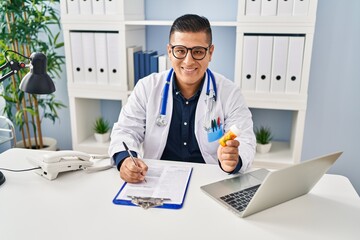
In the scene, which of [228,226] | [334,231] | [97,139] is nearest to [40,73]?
[228,226]

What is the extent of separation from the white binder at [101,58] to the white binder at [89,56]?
0.09 ft

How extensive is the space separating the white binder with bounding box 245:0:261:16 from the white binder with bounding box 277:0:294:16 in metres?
0.12

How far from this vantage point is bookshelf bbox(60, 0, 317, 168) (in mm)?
2102

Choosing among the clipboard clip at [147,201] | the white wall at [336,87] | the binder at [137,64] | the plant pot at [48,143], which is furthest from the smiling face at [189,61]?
the plant pot at [48,143]

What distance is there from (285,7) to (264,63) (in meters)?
0.35

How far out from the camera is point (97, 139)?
2.71 meters

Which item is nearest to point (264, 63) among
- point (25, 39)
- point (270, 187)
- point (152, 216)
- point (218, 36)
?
point (218, 36)

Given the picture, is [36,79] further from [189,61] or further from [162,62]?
[162,62]

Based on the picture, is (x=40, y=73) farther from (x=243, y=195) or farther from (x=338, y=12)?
(x=338, y=12)

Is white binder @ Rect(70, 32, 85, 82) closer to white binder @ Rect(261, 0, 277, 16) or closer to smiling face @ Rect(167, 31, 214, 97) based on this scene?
smiling face @ Rect(167, 31, 214, 97)

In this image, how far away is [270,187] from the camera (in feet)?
3.19

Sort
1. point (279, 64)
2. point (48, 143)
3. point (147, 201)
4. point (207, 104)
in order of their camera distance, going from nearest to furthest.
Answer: point (147, 201), point (207, 104), point (279, 64), point (48, 143)

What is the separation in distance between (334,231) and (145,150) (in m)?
0.93

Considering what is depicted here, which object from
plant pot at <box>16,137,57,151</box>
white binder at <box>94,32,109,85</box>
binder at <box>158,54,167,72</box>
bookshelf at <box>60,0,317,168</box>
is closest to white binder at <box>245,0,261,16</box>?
bookshelf at <box>60,0,317,168</box>
